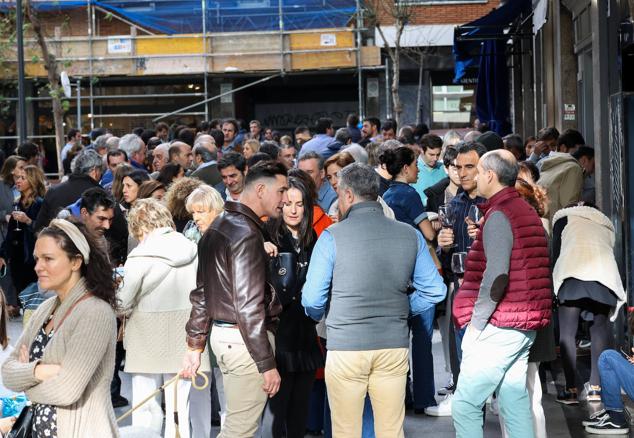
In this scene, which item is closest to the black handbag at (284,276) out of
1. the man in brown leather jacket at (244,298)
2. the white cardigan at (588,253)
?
the man in brown leather jacket at (244,298)

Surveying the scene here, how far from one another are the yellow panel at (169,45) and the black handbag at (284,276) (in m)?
26.0

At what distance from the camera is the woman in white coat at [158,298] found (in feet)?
27.4

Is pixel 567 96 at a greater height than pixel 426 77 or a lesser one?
lesser

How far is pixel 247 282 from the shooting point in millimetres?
6461

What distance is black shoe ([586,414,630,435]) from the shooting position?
880cm

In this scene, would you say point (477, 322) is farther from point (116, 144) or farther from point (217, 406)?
point (116, 144)

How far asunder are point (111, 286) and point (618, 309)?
17.4 ft

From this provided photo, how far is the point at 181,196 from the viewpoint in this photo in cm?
966

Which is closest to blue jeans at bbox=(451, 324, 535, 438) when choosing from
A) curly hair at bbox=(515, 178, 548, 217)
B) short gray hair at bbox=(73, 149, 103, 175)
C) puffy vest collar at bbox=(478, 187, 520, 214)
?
puffy vest collar at bbox=(478, 187, 520, 214)

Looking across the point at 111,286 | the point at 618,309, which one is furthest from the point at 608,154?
the point at 111,286

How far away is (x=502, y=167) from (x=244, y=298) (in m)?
1.85

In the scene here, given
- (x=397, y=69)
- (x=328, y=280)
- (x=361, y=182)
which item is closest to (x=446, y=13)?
(x=397, y=69)

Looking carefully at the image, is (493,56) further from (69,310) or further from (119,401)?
(69,310)

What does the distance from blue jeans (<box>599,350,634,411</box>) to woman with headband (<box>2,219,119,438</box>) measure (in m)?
4.09
